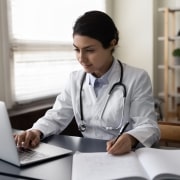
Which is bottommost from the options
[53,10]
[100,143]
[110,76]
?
[100,143]

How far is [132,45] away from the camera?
135 inches

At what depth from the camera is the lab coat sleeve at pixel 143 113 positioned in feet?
4.24

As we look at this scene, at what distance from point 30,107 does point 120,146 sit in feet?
4.64

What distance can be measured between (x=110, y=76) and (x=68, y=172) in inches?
26.3

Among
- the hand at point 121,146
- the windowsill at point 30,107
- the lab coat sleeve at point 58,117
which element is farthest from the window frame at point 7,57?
A: the hand at point 121,146

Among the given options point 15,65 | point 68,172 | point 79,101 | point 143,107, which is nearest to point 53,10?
point 15,65

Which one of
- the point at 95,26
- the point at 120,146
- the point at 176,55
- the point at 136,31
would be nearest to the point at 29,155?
the point at 120,146

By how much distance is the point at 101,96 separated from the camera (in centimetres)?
154

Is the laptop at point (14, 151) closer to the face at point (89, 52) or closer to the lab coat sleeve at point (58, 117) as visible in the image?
the lab coat sleeve at point (58, 117)

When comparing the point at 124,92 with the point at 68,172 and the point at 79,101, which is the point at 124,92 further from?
the point at 68,172

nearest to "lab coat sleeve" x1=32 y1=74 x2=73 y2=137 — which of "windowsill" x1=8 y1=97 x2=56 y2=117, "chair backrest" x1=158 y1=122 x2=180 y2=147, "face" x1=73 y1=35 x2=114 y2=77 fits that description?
"face" x1=73 y1=35 x2=114 y2=77

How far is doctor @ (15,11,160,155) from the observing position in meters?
1.41

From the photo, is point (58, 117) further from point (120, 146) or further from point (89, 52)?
point (120, 146)

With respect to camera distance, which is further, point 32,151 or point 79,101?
point 79,101
